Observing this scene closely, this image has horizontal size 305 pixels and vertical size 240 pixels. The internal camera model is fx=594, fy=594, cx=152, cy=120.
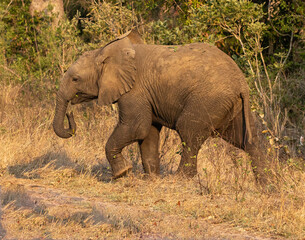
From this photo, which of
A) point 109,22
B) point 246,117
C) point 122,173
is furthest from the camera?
point 109,22

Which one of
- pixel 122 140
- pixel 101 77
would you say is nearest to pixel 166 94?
pixel 122 140


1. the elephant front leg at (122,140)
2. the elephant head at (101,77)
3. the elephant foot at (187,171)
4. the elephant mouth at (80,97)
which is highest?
the elephant head at (101,77)

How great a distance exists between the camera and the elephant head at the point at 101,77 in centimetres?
779

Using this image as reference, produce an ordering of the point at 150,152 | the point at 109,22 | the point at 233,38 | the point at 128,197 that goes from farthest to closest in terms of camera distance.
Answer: the point at 233,38, the point at 109,22, the point at 150,152, the point at 128,197

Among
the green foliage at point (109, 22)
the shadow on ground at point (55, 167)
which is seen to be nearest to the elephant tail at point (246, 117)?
the shadow on ground at point (55, 167)

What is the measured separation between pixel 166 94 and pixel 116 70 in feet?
2.44

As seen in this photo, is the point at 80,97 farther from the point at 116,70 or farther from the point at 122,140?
the point at 122,140

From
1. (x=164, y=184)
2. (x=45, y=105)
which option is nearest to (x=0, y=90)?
(x=45, y=105)

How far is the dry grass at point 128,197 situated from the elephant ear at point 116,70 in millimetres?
1127

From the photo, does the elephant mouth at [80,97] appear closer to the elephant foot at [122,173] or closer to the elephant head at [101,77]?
the elephant head at [101,77]

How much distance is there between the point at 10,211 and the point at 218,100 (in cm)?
284

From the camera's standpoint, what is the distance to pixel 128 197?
6875mm

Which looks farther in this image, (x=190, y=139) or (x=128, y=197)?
(x=190, y=139)

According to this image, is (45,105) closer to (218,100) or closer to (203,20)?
(203,20)
